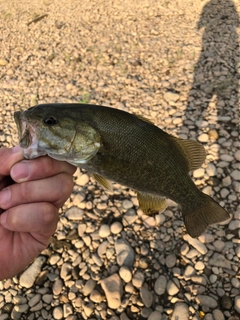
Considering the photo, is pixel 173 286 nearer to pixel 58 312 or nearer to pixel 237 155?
pixel 58 312

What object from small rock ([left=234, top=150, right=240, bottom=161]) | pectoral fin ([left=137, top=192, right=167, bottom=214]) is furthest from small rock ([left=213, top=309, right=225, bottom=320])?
small rock ([left=234, top=150, right=240, bottom=161])

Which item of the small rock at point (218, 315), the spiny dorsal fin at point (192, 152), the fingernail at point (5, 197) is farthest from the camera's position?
the small rock at point (218, 315)

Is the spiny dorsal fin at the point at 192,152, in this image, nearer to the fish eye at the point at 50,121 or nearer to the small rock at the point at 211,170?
the fish eye at the point at 50,121

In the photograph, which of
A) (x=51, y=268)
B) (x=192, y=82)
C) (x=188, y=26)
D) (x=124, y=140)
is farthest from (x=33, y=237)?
(x=188, y=26)

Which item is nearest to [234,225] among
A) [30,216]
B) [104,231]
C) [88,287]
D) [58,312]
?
[104,231]

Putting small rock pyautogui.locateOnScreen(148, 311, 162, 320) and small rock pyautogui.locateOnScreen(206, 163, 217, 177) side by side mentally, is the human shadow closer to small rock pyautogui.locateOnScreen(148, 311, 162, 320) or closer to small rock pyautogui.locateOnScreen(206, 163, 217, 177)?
small rock pyautogui.locateOnScreen(206, 163, 217, 177)

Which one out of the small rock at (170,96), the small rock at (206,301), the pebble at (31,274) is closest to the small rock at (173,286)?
the small rock at (206,301)

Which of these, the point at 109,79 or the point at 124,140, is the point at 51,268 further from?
the point at 109,79

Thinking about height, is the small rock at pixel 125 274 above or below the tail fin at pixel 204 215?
below
